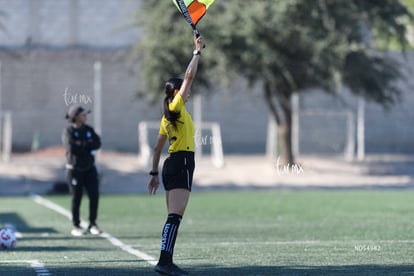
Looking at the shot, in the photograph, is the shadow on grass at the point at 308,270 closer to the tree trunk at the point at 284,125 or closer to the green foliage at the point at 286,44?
the green foliage at the point at 286,44

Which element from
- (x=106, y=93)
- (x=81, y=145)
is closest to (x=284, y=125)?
(x=106, y=93)

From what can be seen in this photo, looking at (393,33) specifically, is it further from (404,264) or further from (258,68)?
(404,264)

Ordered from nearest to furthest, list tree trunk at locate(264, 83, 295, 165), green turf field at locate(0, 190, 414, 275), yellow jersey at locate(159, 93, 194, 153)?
1. yellow jersey at locate(159, 93, 194, 153)
2. green turf field at locate(0, 190, 414, 275)
3. tree trunk at locate(264, 83, 295, 165)

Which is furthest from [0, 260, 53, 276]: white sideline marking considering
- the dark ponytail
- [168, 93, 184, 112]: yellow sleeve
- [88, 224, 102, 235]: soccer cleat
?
[88, 224, 102, 235]: soccer cleat

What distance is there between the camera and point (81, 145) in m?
18.7

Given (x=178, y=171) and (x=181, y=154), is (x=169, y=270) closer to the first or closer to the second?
(x=178, y=171)

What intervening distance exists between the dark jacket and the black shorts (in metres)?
7.10

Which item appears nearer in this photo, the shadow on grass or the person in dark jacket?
the shadow on grass

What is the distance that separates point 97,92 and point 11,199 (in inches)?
287

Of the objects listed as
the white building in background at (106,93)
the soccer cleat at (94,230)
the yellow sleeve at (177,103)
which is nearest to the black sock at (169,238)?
the yellow sleeve at (177,103)

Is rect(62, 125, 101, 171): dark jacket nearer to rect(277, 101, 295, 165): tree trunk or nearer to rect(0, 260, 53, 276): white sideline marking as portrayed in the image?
rect(0, 260, 53, 276): white sideline marking

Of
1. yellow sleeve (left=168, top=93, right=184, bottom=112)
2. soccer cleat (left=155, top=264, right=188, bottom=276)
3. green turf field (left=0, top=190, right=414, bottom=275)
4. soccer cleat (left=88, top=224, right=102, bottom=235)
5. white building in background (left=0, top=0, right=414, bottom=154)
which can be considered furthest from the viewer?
white building in background (left=0, top=0, right=414, bottom=154)

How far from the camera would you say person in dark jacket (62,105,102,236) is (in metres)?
18.6

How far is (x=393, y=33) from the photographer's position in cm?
3828
